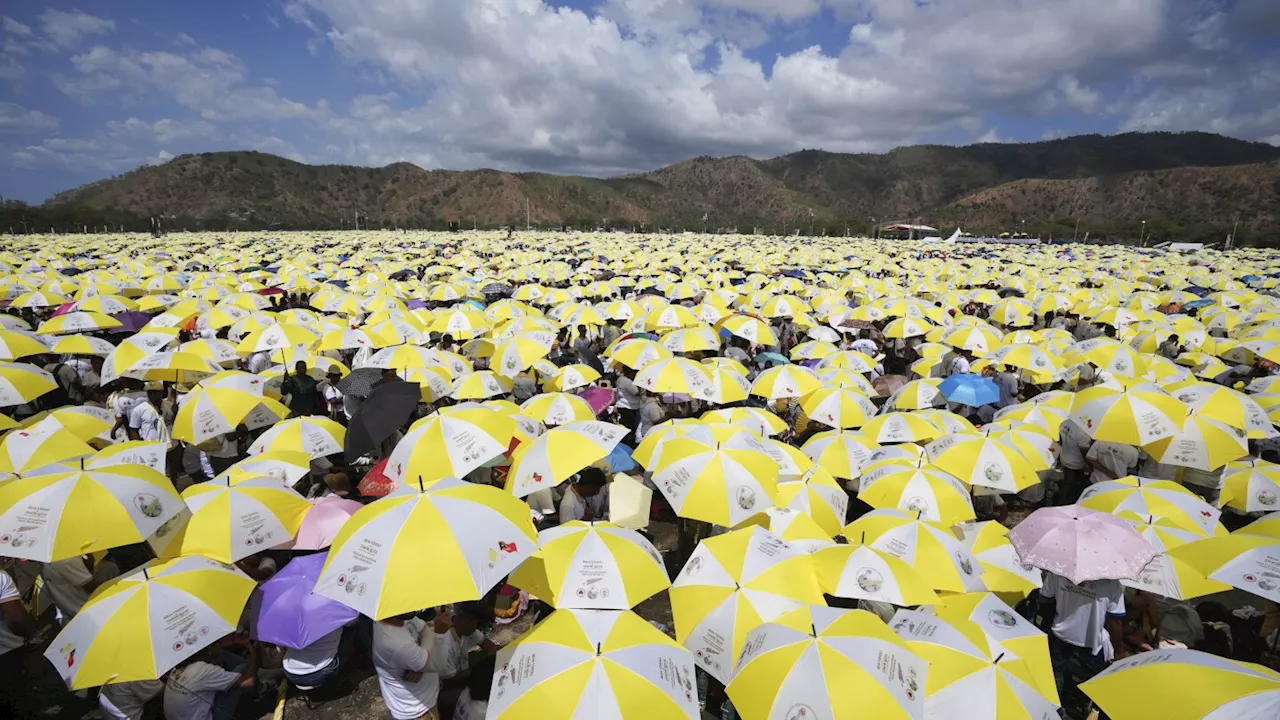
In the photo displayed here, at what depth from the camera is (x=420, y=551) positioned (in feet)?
11.6

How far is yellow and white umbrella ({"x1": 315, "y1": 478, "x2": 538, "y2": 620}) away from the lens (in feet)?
11.2

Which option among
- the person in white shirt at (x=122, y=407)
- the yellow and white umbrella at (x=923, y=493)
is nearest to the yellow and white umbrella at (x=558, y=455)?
the yellow and white umbrella at (x=923, y=493)

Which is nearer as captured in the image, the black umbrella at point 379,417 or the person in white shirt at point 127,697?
the person in white shirt at point 127,697

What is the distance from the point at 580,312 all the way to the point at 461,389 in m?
4.64

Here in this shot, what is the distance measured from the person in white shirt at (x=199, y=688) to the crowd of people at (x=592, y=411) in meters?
0.02

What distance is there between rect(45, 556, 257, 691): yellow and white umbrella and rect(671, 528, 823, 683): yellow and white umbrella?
2.89 meters

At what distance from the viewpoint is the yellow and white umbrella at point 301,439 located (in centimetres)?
615

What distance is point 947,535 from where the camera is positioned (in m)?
4.57

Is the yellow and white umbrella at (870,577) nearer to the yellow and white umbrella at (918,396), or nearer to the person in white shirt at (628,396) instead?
the yellow and white umbrella at (918,396)

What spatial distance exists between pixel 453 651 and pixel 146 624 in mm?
1735

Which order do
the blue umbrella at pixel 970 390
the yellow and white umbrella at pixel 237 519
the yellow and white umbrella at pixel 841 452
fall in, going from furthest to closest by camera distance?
the blue umbrella at pixel 970 390 → the yellow and white umbrella at pixel 841 452 → the yellow and white umbrella at pixel 237 519

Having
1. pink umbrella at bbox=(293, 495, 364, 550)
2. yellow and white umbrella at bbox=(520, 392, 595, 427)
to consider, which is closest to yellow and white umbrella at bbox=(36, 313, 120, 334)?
pink umbrella at bbox=(293, 495, 364, 550)

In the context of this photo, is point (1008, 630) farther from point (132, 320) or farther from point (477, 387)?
point (132, 320)

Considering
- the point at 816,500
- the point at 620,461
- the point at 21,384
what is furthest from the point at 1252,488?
the point at 21,384
